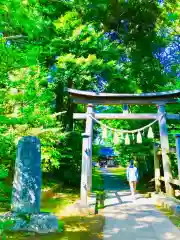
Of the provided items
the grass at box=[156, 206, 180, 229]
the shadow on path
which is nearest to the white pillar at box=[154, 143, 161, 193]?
the shadow on path

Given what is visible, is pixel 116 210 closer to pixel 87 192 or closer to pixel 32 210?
pixel 87 192

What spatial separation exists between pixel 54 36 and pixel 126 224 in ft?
32.2

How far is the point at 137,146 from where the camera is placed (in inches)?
598

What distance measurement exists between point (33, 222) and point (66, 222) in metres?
1.51

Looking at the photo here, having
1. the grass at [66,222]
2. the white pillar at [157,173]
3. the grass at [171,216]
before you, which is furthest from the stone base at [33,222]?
the white pillar at [157,173]

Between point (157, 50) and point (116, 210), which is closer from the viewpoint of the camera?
point (116, 210)

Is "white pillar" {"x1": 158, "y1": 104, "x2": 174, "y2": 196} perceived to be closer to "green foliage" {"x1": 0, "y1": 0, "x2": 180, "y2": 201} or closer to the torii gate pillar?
"green foliage" {"x1": 0, "y1": 0, "x2": 180, "y2": 201}

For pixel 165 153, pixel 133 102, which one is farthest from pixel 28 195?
pixel 133 102

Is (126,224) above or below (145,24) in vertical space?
below

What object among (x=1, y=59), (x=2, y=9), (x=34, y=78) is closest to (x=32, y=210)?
(x=1, y=59)

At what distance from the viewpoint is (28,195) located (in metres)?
6.33

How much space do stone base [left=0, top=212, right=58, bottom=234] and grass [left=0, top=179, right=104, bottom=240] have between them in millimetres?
136

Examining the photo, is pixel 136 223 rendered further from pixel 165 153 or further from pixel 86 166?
pixel 165 153

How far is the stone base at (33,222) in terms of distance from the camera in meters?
5.87
